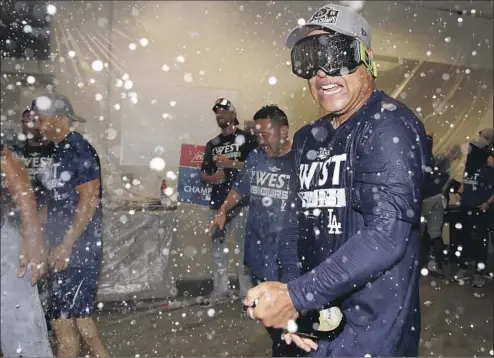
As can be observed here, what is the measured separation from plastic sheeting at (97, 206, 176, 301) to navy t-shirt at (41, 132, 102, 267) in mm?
1907

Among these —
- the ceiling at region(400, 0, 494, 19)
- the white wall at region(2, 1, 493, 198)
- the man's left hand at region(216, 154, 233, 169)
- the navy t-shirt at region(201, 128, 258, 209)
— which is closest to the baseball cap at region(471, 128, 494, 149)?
the white wall at region(2, 1, 493, 198)

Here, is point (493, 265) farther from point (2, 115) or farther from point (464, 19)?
point (2, 115)

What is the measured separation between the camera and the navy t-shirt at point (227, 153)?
19.5 feet

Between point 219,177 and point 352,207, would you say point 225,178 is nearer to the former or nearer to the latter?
point 219,177

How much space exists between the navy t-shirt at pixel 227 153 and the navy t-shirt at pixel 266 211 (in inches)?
54.4

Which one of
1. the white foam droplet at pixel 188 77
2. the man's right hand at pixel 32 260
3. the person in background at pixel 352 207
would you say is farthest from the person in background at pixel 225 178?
the person in background at pixel 352 207

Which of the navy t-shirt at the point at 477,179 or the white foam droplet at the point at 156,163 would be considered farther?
the white foam droplet at the point at 156,163

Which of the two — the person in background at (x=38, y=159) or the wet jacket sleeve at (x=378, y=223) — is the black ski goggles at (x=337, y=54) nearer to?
the wet jacket sleeve at (x=378, y=223)

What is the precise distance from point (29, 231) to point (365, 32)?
2.69 meters

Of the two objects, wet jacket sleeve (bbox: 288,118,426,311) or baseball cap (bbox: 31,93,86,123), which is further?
baseball cap (bbox: 31,93,86,123)

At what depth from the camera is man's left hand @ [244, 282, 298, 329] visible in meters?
1.59

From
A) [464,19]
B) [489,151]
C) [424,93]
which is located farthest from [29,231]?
[464,19]

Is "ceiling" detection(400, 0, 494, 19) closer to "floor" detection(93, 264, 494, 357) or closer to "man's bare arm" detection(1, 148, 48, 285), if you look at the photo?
"floor" detection(93, 264, 494, 357)

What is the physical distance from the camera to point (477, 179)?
698 cm
